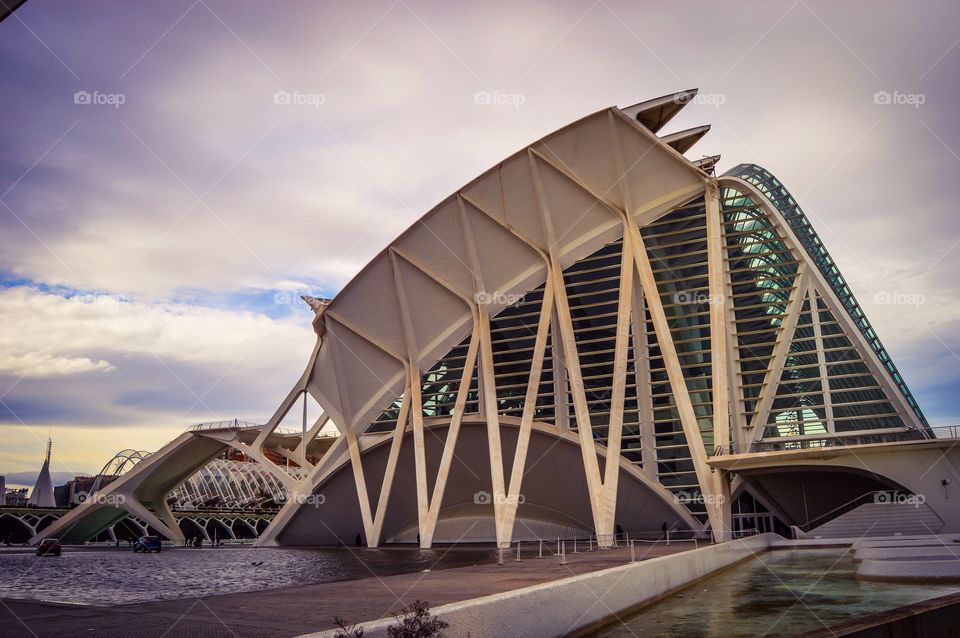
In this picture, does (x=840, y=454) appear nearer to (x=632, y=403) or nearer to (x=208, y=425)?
(x=632, y=403)

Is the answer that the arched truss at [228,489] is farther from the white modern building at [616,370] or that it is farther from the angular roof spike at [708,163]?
the angular roof spike at [708,163]

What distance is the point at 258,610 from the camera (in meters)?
10.0

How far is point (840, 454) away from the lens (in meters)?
30.0

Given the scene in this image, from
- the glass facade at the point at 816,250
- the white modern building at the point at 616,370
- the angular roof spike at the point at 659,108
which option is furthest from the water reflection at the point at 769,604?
the angular roof spike at the point at 659,108

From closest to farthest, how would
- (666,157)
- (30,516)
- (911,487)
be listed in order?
(911,487) → (666,157) → (30,516)

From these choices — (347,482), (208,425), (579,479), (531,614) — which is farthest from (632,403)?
(531,614)

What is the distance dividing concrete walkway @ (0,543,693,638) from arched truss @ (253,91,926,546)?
2003 cm

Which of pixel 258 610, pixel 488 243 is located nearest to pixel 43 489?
pixel 488 243

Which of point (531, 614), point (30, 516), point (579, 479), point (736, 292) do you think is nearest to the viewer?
point (531, 614)

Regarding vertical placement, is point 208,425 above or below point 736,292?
below

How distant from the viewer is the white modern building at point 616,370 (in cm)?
3316

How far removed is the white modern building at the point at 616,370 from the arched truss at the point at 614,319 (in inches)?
4.5

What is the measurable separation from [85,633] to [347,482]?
39.3 meters

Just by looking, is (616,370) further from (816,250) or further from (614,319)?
(816,250)
